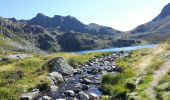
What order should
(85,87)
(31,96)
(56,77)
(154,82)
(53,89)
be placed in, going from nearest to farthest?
1. (154,82)
2. (31,96)
3. (85,87)
4. (53,89)
5. (56,77)

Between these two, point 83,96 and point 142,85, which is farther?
point 83,96

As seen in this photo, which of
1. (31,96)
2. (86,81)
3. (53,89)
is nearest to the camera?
(31,96)

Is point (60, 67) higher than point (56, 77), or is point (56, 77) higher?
point (60, 67)

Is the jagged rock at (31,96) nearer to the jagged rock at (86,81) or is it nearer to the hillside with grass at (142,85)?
the hillside with grass at (142,85)

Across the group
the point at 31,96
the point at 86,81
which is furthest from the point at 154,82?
the point at 86,81

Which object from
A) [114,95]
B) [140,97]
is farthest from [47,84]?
[140,97]

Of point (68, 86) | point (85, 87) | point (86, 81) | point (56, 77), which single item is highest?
point (56, 77)

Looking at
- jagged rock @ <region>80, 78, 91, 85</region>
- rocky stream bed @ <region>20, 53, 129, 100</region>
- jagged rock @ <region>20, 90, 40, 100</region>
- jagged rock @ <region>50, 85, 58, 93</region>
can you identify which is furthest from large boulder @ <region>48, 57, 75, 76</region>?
jagged rock @ <region>20, 90, 40, 100</region>

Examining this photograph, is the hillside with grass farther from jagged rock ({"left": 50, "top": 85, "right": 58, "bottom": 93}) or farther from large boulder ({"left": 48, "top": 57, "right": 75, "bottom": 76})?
large boulder ({"left": 48, "top": 57, "right": 75, "bottom": 76})

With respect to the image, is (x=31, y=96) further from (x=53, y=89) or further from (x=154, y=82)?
(x=154, y=82)

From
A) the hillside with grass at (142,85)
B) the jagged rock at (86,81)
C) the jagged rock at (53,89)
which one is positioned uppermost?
the hillside with grass at (142,85)

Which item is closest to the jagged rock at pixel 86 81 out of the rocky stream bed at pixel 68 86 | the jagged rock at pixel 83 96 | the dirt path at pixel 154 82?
the rocky stream bed at pixel 68 86

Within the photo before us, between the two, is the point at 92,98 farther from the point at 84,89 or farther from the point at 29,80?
the point at 29,80

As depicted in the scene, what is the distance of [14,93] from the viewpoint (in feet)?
128
